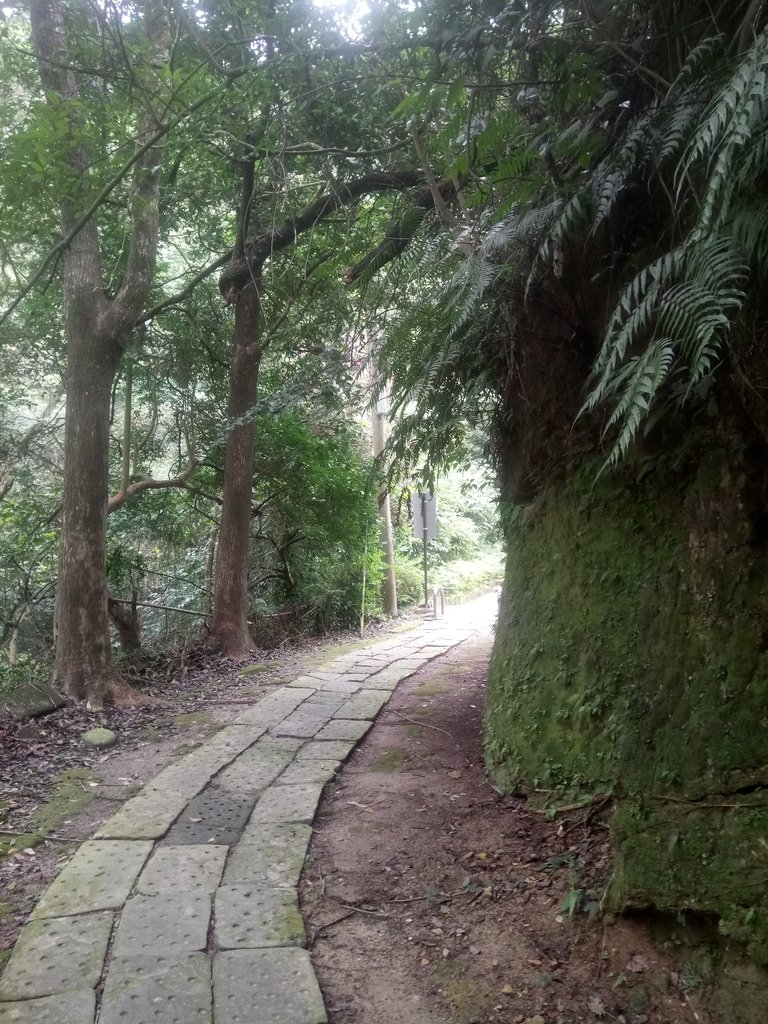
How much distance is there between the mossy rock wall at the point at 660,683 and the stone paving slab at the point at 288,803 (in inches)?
36.5

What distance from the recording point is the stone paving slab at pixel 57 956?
1.97 metres

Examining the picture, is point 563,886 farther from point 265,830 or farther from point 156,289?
point 156,289

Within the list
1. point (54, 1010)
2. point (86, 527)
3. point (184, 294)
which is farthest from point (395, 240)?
point (54, 1010)

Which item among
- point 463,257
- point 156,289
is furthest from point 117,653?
point 463,257

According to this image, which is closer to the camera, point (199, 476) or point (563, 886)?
point (563, 886)

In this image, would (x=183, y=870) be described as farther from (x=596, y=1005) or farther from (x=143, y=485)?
(x=143, y=485)

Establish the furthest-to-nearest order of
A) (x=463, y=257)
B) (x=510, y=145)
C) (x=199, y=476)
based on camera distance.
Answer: (x=199, y=476) → (x=463, y=257) → (x=510, y=145)

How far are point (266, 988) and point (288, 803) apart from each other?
4.50ft

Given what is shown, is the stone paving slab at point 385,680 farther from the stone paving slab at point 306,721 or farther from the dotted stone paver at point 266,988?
the dotted stone paver at point 266,988

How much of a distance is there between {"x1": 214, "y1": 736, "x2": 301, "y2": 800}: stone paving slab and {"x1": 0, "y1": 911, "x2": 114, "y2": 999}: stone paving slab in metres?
1.22

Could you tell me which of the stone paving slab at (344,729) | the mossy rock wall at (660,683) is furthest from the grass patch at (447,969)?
the stone paving slab at (344,729)

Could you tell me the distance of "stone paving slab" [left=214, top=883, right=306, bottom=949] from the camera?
2213 mm

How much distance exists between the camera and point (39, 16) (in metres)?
5.20

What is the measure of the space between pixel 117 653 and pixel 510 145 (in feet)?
20.6
